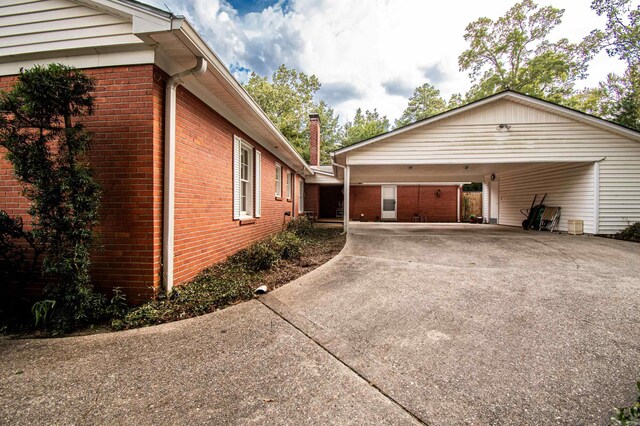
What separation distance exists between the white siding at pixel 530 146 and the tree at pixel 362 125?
949 inches

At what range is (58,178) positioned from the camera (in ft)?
8.42

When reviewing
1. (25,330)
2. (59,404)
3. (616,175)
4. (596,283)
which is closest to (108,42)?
(25,330)

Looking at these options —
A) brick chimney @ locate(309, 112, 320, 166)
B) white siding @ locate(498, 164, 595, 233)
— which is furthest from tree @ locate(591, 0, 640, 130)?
brick chimney @ locate(309, 112, 320, 166)

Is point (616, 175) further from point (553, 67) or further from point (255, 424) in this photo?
point (553, 67)

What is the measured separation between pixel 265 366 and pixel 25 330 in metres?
2.68

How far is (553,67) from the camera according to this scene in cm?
1938

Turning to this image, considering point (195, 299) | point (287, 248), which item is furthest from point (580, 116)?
point (195, 299)

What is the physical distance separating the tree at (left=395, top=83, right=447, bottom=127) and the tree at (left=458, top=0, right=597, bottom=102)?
952 cm

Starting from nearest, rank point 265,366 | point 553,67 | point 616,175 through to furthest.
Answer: point 265,366
point 616,175
point 553,67

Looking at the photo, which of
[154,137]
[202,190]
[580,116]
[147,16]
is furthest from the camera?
[580,116]

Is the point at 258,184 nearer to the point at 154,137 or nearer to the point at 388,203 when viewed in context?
the point at 154,137

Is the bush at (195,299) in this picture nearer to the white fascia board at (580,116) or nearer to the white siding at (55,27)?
the white siding at (55,27)

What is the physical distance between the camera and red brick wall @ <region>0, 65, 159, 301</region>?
9.84ft

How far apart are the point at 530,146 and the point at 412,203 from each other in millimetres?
9731
